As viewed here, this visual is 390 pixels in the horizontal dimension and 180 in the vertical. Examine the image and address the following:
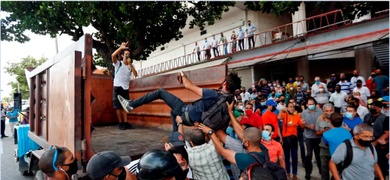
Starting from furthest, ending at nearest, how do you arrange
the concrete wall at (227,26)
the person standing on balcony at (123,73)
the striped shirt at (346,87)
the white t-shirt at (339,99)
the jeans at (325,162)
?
the concrete wall at (227,26)
the striped shirt at (346,87)
the white t-shirt at (339,99)
the person standing on balcony at (123,73)
the jeans at (325,162)

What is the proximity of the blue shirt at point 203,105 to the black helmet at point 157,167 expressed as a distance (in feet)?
3.76

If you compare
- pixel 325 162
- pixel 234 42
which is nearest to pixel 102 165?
pixel 325 162

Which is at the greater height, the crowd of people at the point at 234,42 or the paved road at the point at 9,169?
the crowd of people at the point at 234,42

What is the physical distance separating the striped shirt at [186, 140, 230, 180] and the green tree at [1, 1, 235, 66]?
562cm

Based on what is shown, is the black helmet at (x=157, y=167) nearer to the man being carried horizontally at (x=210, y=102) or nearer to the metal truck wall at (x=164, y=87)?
the man being carried horizontally at (x=210, y=102)

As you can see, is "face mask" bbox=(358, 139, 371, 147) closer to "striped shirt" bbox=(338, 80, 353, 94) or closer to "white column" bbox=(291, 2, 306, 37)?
"striped shirt" bbox=(338, 80, 353, 94)

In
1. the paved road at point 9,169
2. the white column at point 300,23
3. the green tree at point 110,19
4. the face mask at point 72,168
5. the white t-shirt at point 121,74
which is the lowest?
the paved road at point 9,169

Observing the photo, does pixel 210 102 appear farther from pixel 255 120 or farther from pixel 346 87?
pixel 346 87

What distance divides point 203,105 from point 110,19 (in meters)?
5.98

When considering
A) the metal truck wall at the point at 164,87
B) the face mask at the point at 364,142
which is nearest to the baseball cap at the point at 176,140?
the metal truck wall at the point at 164,87

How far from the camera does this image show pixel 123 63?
424 cm

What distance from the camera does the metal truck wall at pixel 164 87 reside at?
129 inches

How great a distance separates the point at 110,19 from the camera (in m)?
7.68

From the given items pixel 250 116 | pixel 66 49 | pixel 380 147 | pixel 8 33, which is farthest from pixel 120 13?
pixel 380 147
